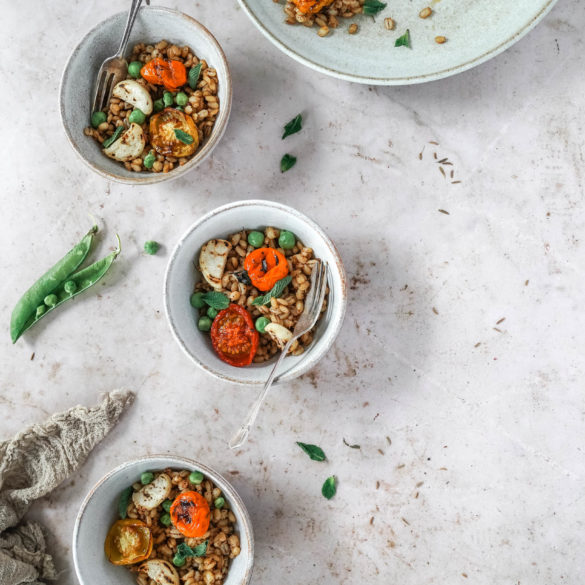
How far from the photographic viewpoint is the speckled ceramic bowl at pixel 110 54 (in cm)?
184

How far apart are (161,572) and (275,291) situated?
0.86 meters

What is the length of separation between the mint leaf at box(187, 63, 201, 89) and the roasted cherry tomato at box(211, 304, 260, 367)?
654 mm

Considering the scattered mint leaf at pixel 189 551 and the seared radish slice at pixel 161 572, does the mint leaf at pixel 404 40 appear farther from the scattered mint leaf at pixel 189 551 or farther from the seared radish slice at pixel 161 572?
the seared radish slice at pixel 161 572

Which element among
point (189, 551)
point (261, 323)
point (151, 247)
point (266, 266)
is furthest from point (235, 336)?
point (189, 551)

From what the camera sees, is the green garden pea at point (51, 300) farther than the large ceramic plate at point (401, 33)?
A: Yes

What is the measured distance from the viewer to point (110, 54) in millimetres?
1932

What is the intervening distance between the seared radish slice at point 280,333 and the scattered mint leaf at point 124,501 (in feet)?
2.11

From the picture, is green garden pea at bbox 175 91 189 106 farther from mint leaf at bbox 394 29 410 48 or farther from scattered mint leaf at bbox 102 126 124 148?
mint leaf at bbox 394 29 410 48

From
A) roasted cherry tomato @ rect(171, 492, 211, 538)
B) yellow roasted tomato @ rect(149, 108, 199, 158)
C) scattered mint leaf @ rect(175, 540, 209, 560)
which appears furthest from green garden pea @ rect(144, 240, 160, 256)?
scattered mint leaf @ rect(175, 540, 209, 560)

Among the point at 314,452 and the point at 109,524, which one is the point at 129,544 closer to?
the point at 109,524

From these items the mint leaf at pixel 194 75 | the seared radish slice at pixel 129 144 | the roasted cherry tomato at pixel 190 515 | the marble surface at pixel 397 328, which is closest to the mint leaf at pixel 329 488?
the marble surface at pixel 397 328

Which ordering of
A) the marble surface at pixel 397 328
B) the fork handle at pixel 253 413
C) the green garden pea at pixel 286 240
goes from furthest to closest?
the marble surface at pixel 397 328 → the green garden pea at pixel 286 240 → the fork handle at pixel 253 413

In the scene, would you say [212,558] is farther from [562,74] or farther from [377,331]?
[562,74]

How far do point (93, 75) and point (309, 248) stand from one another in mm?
806
